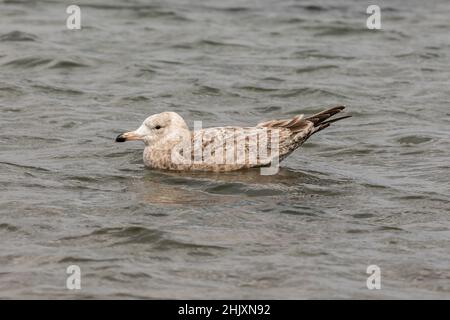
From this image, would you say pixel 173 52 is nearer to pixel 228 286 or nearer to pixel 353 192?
pixel 353 192

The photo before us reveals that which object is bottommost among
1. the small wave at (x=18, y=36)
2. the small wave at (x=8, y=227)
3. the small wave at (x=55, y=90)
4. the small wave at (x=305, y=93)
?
the small wave at (x=8, y=227)

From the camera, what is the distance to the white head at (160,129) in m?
10.7

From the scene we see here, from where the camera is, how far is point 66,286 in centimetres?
731

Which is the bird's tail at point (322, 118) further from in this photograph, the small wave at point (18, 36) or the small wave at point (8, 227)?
the small wave at point (18, 36)

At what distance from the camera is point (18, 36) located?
17.0 metres

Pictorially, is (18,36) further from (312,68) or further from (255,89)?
(312,68)

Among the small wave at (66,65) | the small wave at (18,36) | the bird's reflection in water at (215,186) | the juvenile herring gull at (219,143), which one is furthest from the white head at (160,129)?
the small wave at (18,36)

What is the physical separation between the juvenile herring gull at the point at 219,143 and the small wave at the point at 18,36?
262 inches

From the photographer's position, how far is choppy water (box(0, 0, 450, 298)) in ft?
25.2

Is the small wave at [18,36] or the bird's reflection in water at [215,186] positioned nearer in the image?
the bird's reflection in water at [215,186]

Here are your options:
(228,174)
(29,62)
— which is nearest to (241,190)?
(228,174)

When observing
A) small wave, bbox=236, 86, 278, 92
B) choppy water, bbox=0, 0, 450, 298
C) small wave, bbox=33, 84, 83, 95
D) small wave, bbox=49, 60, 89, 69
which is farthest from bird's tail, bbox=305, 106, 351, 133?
small wave, bbox=49, 60, 89, 69

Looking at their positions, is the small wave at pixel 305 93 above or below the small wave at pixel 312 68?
below
